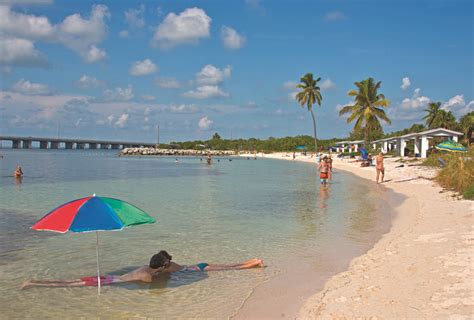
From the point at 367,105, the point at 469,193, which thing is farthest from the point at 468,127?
the point at 469,193

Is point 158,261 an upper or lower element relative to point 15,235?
upper

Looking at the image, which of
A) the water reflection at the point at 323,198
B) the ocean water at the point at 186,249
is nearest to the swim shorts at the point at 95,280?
the ocean water at the point at 186,249

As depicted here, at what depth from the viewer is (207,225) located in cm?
1298

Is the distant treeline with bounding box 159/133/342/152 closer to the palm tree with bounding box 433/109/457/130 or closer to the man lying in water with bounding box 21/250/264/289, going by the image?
the palm tree with bounding box 433/109/457/130

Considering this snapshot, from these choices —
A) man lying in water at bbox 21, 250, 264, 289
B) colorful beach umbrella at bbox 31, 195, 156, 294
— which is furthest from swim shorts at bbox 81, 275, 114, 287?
colorful beach umbrella at bbox 31, 195, 156, 294

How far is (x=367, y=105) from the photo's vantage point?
54.5m

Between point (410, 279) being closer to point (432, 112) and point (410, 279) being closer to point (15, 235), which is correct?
point (15, 235)

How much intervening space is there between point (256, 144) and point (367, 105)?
79.5 m

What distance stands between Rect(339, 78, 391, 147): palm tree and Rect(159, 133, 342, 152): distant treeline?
4296 centimetres

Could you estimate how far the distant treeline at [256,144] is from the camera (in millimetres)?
115906

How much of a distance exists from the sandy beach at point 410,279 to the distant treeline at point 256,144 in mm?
88857

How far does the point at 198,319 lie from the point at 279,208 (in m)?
11.1

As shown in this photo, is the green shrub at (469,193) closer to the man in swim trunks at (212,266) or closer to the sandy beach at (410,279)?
the sandy beach at (410,279)

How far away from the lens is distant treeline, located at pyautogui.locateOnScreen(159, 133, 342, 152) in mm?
115906
